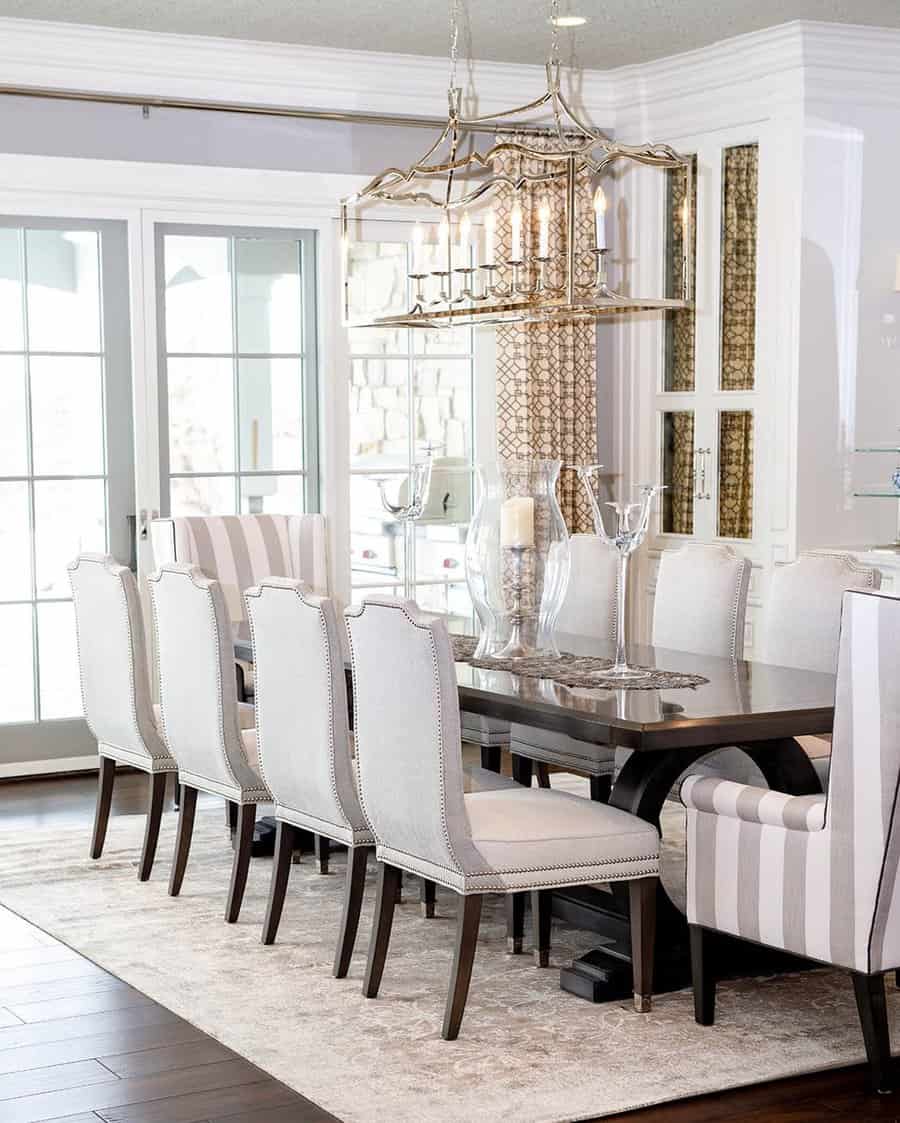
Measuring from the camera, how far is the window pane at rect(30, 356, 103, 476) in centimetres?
649

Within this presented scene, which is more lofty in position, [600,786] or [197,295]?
[197,295]

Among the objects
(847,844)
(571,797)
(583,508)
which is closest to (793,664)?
(571,797)

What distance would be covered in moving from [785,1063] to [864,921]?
40 centimetres

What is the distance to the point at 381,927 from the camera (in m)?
3.78

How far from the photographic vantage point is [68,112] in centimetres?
633

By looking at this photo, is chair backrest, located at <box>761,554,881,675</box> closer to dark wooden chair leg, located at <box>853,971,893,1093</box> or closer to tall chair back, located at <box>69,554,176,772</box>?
dark wooden chair leg, located at <box>853,971,893,1093</box>

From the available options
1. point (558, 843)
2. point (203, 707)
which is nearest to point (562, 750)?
point (203, 707)

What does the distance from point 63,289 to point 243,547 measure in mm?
1366

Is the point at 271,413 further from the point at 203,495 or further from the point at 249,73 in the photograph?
the point at 249,73

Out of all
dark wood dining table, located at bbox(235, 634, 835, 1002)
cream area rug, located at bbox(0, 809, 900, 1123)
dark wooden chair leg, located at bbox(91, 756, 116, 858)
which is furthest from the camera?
dark wooden chair leg, located at bbox(91, 756, 116, 858)

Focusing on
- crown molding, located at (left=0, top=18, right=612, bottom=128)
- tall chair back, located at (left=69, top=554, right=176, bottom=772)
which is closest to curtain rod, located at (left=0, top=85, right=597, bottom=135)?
crown molding, located at (left=0, top=18, right=612, bottom=128)

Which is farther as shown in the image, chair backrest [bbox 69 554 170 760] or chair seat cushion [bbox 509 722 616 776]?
chair backrest [bbox 69 554 170 760]

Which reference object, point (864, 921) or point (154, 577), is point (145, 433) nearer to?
point (154, 577)

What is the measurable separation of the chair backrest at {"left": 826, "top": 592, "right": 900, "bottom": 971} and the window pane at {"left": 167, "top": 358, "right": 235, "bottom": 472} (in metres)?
4.04
